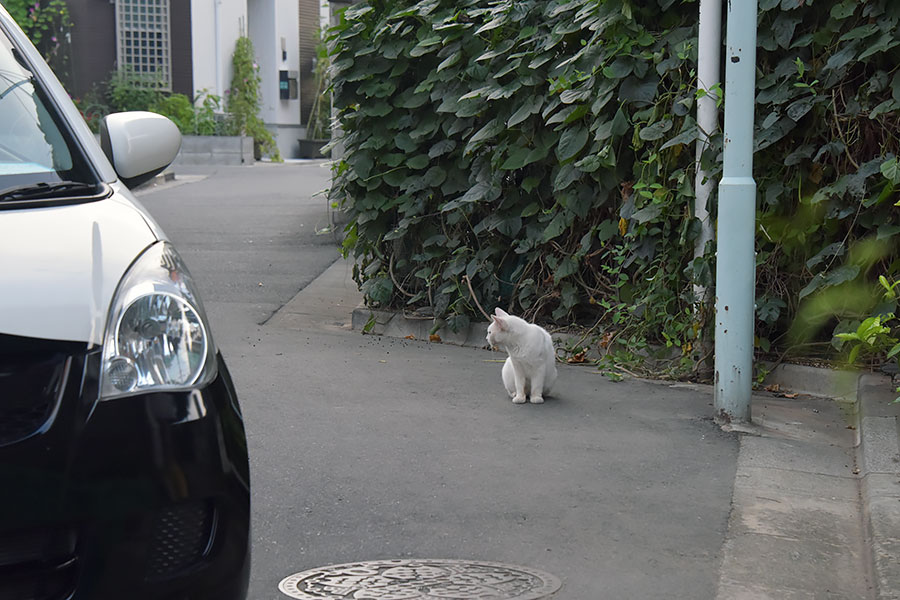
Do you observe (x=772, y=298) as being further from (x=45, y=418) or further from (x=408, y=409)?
(x=45, y=418)

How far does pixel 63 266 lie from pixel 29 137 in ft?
2.82

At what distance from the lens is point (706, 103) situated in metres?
5.40

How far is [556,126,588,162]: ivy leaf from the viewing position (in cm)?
588

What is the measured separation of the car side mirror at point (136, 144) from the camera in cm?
306

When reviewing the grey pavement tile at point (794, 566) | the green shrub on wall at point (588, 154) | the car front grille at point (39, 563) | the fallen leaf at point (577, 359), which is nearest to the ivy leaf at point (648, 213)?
the green shrub on wall at point (588, 154)

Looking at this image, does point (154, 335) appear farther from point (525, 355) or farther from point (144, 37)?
point (144, 37)

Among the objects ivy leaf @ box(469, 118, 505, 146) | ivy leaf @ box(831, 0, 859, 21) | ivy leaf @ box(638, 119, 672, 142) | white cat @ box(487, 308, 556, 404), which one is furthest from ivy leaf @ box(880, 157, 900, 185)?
ivy leaf @ box(469, 118, 505, 146)

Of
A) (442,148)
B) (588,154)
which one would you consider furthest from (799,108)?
(442,148)

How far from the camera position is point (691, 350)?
571 cm

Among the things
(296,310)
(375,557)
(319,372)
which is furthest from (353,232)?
(375,557)

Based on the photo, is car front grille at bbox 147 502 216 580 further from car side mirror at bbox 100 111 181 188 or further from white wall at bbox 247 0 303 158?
white wall at bbox 247 0 303 158

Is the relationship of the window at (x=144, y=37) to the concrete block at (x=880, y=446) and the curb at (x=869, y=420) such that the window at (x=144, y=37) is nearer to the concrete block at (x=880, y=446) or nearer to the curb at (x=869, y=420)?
the curb at (x=869, y=420)

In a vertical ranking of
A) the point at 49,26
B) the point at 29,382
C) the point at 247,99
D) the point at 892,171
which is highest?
the point at 49,26

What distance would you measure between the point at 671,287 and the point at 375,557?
2.99 metres
